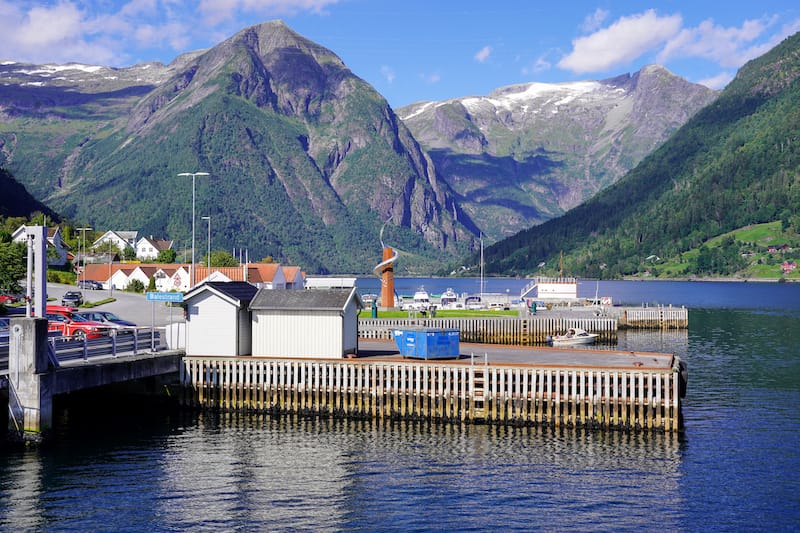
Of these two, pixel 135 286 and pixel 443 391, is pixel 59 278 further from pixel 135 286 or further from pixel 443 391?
pixel 443 391

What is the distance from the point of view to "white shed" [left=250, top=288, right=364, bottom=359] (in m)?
55.1

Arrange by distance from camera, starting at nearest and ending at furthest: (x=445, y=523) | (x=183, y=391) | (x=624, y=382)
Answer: (x=445, y=523) → (x=624, y=382) → (x=183, y=391)

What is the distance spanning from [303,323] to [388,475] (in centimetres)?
1696

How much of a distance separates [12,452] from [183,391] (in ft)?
42.9

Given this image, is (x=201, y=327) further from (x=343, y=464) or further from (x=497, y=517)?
(x=497, y=517)

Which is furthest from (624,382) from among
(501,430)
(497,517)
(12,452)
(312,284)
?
(312,284)

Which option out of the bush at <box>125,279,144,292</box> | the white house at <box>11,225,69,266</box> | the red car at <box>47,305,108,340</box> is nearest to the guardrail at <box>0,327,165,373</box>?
the red car at <box>47,305,108,340</box>

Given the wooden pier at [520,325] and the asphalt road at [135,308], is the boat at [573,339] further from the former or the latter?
the asphalt road at [135,308]

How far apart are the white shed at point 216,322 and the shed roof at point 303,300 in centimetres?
121

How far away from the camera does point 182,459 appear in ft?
142

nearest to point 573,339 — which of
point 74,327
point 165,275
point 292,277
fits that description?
point 74,327

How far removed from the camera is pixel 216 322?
184 ft

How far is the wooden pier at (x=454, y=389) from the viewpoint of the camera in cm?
4856

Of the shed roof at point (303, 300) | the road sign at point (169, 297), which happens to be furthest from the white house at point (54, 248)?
the shed roof at point (303, 300)
